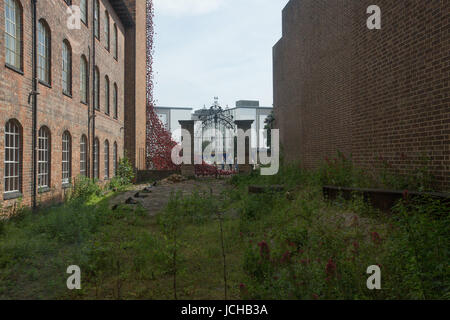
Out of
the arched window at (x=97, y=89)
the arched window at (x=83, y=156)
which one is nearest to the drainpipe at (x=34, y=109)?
the arched window at (x=83, y=156)

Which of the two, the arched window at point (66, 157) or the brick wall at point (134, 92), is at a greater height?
the brick wall at point (134, 92)

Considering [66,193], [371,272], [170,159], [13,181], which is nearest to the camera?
[371,272]

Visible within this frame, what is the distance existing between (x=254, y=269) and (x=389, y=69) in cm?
469

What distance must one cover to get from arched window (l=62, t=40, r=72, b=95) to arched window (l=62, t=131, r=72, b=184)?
1.59m

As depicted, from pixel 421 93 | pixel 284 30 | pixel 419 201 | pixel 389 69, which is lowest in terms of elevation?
pixel 419 201

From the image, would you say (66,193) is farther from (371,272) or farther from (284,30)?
(284,30)

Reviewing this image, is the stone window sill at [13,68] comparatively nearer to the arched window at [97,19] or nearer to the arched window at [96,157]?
the arched window at [96,157]

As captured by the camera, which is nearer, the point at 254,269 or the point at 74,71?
the point at 254,269

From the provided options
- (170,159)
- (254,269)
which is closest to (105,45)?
(170,159)

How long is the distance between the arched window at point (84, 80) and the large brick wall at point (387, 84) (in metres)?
9.15

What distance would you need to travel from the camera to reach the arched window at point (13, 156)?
833cm

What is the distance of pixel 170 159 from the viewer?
2203 cm

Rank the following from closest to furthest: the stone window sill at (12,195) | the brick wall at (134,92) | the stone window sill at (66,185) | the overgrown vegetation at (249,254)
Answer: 1. the overgrown vegetation at (249,254)
2. the stone window sill at (12,195)
3. the stone window sill at (66,185)
4. the brick wall at (134,92)

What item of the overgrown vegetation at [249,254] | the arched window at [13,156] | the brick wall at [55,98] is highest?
the brick wall at [55,98]
